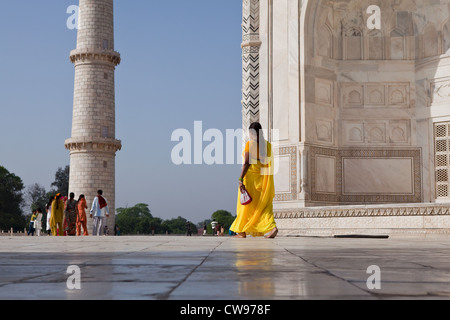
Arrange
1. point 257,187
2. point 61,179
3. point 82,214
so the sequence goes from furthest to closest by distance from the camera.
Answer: point 61,179, point 82,214, point 257,187

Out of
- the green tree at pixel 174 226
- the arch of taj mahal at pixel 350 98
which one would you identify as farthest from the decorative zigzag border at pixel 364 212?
the green tree at pixel 174 226

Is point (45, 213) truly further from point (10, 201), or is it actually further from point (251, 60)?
point (251, 60)

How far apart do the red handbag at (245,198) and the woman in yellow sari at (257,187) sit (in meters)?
0.06

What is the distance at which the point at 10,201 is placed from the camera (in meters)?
55.4

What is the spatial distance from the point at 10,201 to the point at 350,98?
45.4 meters

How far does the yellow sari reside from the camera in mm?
9055

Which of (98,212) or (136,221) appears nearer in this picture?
(98,212)

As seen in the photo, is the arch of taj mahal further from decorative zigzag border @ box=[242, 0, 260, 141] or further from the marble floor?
the marble floor

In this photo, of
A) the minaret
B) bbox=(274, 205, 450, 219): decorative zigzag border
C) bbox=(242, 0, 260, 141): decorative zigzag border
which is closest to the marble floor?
bbox=(274, 205, 450, 219): decorative zigzag border

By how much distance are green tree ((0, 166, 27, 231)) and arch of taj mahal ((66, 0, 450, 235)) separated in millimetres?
40319

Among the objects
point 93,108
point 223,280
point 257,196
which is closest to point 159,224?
point 93,108

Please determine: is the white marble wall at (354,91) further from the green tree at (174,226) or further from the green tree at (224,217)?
the green tree at (174,226)
